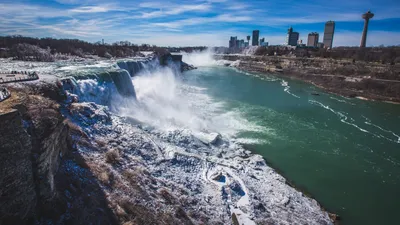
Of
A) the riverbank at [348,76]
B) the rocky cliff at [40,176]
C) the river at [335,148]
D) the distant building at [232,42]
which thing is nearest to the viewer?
the rocky cliff at [40,176]

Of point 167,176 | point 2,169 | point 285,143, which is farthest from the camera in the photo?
point 285,143

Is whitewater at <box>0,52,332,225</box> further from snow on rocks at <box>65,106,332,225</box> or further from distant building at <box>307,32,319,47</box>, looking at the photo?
distant building at <box>307,32,319,47</box>

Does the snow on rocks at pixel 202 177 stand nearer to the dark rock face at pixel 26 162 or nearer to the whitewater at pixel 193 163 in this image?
the whitewater at pixel 193 163

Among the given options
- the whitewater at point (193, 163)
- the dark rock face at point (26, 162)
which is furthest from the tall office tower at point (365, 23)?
the dark rock face at point (26, 162)

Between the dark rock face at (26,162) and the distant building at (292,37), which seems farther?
the distant building at (292,37)

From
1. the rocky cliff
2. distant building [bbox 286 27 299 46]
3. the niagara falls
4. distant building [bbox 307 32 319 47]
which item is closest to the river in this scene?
the niagara falls

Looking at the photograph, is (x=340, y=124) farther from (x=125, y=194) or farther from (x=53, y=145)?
(x=53, y=145)

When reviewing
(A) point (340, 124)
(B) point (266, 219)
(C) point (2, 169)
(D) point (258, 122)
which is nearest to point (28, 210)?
(C) point (2, 169)
